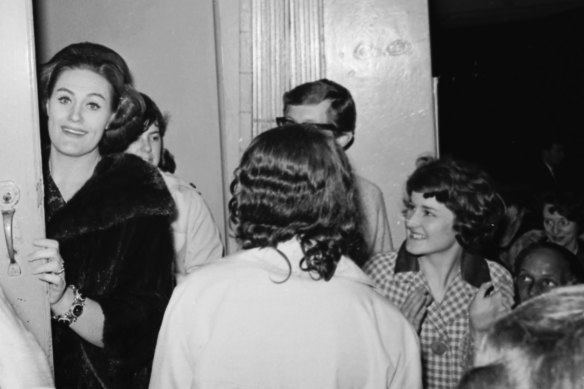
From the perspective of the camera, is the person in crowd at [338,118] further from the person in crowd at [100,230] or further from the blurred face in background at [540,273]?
the person in crowd at [100,230]

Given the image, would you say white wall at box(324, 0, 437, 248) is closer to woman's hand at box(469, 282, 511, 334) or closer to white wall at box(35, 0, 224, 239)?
white wall at box(35, 0, 224, 239)

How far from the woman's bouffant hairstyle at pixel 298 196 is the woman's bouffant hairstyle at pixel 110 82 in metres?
0.70

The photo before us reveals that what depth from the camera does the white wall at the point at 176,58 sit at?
418 cm

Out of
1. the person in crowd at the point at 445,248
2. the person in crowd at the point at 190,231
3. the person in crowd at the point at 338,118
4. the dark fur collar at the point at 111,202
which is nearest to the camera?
the dark fur collar at the point at 111,202

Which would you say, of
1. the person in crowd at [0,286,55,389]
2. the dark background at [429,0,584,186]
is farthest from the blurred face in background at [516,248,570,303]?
the dark background at [429,0,584,186]

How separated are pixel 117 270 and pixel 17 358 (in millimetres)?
1180

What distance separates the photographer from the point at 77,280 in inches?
83.7

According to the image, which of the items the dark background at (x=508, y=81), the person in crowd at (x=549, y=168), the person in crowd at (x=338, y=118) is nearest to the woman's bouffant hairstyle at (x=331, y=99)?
the person in crowd at (x=338, y=118)

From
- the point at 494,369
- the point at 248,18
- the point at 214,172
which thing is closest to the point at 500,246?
the point at 214,172

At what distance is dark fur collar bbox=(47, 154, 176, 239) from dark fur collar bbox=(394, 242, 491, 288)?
961mm

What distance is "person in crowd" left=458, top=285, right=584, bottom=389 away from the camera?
2.59 feet

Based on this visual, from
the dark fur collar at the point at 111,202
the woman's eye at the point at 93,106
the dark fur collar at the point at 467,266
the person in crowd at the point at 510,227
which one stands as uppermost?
the woman's eye at the point at 93,106

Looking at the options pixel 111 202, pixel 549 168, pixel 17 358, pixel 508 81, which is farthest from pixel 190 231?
pixel 508 81

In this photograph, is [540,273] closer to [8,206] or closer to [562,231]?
[562,231]
